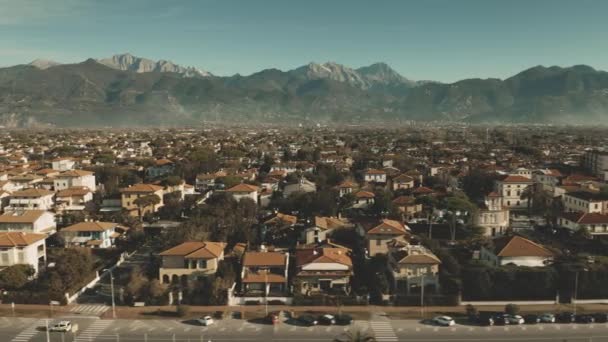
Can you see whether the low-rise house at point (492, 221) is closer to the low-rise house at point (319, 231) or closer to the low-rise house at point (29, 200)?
the low-rise house at point (319, 231)

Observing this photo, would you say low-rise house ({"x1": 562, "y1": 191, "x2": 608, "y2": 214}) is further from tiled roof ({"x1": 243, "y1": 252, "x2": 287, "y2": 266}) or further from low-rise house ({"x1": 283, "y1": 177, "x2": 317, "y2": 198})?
tiled roof ({"x1": 243, "y1": 252, "x2": 287, "y2": 266})

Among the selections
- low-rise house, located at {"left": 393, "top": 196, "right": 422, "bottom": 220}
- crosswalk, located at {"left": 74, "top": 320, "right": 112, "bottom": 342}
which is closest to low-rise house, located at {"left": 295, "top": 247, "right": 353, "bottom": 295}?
crosswalk, located at {"left": 74, "top": 320, "right": 112, "bottom": 342}

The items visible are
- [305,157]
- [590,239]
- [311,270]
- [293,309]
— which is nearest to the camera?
[293,309]

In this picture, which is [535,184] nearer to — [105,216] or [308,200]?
[308,200]

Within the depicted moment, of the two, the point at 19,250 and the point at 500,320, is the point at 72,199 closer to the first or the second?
the point at 19,250

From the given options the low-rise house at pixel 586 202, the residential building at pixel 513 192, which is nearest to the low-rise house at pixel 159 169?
the residential building at pixel 513 192

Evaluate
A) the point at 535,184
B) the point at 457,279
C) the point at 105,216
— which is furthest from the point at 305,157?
the point at 457,279
